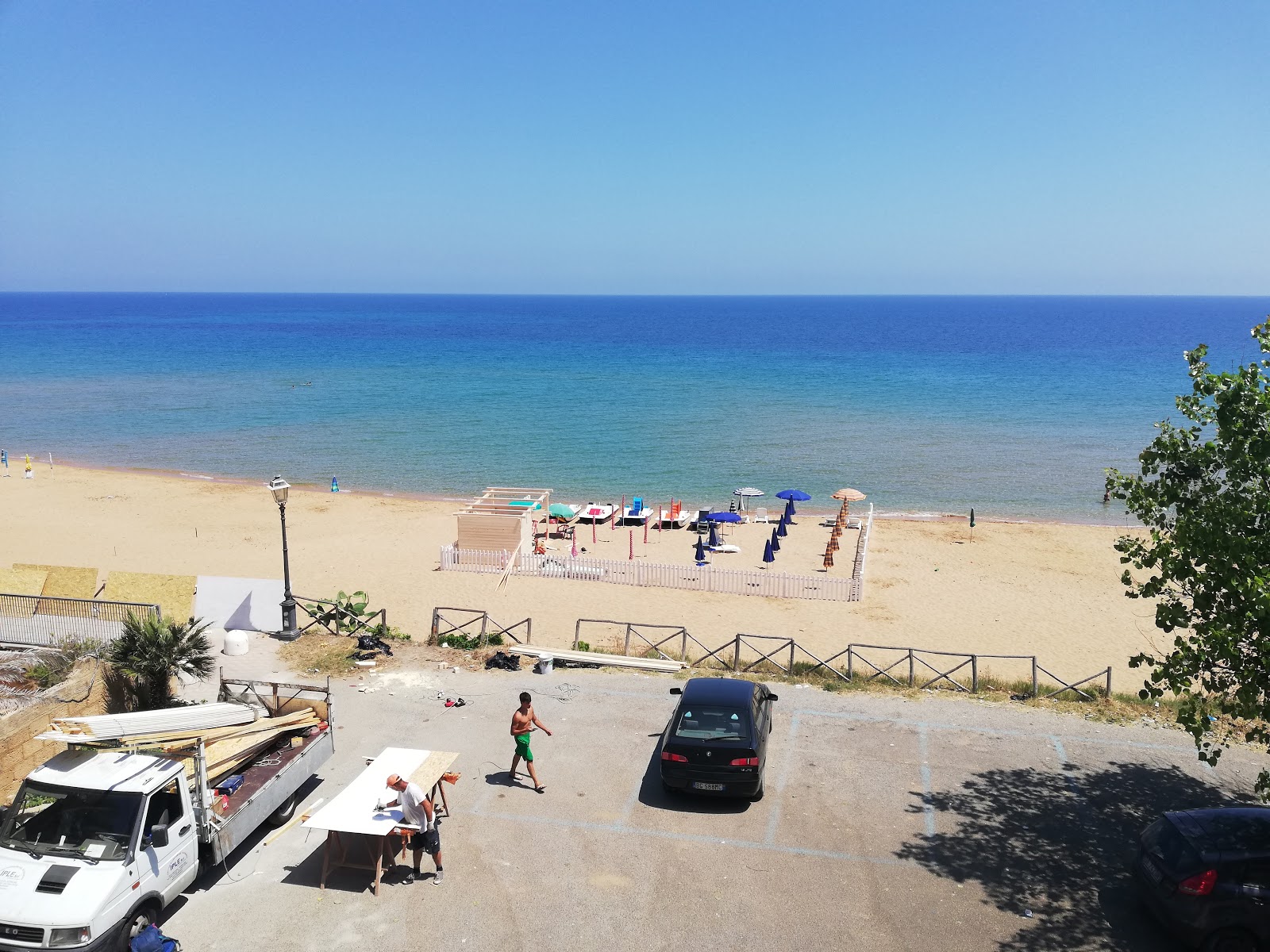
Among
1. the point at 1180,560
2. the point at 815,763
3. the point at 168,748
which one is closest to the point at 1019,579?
the point at 815,763

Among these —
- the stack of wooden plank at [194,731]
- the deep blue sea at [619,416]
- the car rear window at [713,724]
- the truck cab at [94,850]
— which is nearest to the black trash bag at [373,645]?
the stack of wooden plank at [194,731]

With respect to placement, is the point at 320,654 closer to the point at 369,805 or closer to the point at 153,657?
the point at 153,657

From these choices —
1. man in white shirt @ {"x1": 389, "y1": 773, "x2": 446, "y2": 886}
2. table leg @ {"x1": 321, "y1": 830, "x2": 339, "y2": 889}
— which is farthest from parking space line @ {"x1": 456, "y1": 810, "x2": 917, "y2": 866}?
table leg @ {"x1": 321, "y1": 830, "x2": 339, "y2": 889}

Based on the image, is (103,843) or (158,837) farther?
(158,837)

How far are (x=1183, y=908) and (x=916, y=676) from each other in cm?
1018

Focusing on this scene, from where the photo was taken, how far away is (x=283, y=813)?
11.0 meters

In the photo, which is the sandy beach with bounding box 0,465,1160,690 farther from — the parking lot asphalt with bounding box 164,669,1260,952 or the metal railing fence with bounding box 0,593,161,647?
the metal railing fence with bounding box 0,593,161,647

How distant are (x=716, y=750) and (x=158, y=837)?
609 cm

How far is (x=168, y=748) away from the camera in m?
9.90

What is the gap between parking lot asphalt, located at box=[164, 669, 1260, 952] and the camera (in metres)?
9.06

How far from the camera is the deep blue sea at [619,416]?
4791cm

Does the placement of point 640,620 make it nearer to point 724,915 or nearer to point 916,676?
point 916,676

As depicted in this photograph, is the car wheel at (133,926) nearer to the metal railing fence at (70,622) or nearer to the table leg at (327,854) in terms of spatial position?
the table leg at (327,854)

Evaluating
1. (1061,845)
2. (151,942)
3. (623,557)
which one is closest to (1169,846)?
(1061,845)
